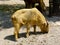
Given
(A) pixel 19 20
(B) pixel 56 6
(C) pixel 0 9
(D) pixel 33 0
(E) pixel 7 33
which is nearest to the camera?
(A) pixel 19 20

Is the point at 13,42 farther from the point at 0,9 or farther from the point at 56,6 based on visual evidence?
the point at 0,9

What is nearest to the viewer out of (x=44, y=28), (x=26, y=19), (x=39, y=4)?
(x=26, y=19)

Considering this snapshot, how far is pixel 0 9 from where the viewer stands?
43.1ft

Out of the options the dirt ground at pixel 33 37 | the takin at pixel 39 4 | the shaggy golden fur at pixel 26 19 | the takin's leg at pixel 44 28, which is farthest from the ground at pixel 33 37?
the takin at pixel 39 4

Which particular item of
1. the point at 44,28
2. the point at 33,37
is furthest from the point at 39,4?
the point at 33,37

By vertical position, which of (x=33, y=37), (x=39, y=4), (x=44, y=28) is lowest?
(x=33, y=37)

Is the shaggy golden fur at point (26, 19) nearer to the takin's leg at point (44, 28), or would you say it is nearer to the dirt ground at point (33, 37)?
the takin's leg at point (44, 28)

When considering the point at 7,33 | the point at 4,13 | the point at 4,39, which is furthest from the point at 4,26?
the point at 4,13

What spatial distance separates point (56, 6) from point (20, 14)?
13.5ft

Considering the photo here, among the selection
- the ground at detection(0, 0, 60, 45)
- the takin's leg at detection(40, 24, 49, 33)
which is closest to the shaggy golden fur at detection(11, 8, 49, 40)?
the takin's leg at detection(40, 24, 49, 33)

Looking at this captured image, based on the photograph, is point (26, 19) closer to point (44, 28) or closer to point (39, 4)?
point (44, 28)

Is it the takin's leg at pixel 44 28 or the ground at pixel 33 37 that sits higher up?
the takin's leg at pixel 44 28

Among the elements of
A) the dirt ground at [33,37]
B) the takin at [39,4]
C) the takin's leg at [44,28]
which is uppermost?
the takin at [39,4]

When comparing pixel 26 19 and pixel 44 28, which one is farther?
pixel 44 28
